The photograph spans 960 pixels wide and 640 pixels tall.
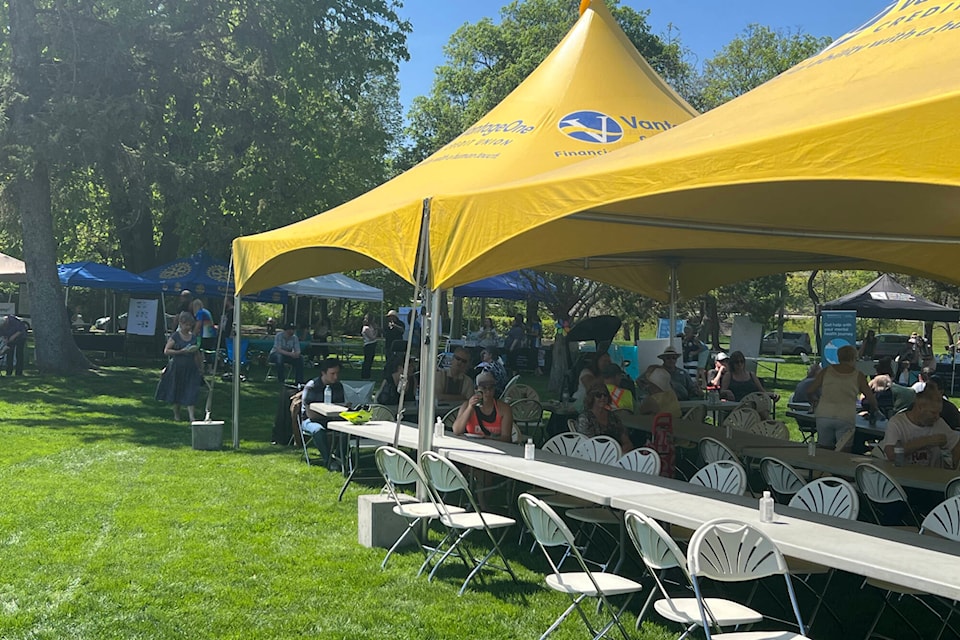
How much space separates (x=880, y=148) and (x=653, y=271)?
9.69 m

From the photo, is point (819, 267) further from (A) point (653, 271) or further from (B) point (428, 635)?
(B) point (428, 635)

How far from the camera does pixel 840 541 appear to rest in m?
4.43

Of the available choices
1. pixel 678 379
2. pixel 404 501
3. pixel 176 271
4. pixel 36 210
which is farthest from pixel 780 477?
pixel 176 271

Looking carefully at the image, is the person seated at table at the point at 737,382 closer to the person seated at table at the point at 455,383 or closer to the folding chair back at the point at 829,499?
the person seated at table at the point at 455,383

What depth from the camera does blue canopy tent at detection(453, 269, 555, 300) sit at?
73.4 feet

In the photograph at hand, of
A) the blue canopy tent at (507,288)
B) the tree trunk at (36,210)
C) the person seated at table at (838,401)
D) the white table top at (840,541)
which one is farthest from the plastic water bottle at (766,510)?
the blue canopy tent at (507,288)

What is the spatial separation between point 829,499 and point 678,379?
7148 millimetres

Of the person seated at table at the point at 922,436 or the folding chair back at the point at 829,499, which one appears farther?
the person seated at table at the point at 922,436

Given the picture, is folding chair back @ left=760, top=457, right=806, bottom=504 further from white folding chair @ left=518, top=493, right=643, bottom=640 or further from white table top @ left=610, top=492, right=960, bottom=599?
white folding chair @ left=518, top=493, right=643, bottom=640

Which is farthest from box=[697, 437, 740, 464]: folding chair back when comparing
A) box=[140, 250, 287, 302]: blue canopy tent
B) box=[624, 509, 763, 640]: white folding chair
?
box=[140, 250, 287, 302]: blue canopy tent

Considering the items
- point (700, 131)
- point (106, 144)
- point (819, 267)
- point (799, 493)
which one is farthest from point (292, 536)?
point (106, 144)

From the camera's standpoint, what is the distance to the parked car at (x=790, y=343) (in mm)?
39344

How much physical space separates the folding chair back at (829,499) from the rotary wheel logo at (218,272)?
17674 mm

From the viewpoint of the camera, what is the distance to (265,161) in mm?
20438
